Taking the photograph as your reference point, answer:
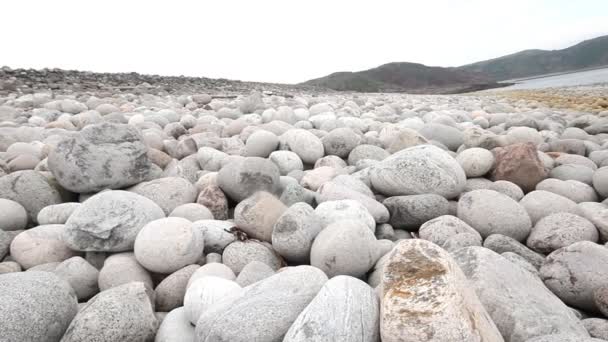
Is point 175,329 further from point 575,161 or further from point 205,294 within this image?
point 575,161

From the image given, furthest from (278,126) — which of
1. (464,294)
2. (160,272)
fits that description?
(464,294)

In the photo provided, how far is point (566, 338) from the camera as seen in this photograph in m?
1.31

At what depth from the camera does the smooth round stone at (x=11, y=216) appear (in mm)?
2627

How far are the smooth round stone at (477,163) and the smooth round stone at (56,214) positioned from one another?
10.0ft

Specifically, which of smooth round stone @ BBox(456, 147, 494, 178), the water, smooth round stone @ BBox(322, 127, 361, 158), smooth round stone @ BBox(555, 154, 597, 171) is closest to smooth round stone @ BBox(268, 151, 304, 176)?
smooth round stone @ BBox(322, 127, 361, 158)

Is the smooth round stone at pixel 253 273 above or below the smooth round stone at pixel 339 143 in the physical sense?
below

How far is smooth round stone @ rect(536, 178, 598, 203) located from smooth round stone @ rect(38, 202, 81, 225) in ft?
11.6

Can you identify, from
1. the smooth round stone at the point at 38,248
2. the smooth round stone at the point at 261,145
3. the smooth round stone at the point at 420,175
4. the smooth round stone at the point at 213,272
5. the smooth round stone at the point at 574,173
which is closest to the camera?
the smooth round stone at the point at 213,272

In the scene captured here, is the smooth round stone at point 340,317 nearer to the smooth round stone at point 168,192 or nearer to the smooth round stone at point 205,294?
the smooth round stone at point 205,294

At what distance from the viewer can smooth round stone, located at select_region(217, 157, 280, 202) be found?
3000 mm

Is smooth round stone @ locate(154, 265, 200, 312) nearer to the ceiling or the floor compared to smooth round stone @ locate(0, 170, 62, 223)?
nearer to the floor

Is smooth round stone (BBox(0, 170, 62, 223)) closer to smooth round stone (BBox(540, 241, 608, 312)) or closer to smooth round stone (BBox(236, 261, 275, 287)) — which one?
smooth round stone (BBox(236, 261, 275, 287))

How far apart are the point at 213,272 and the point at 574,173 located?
10.4 feet

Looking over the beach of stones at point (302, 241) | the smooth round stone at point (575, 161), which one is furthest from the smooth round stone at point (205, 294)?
the smooth round stone at point (575, 161)
